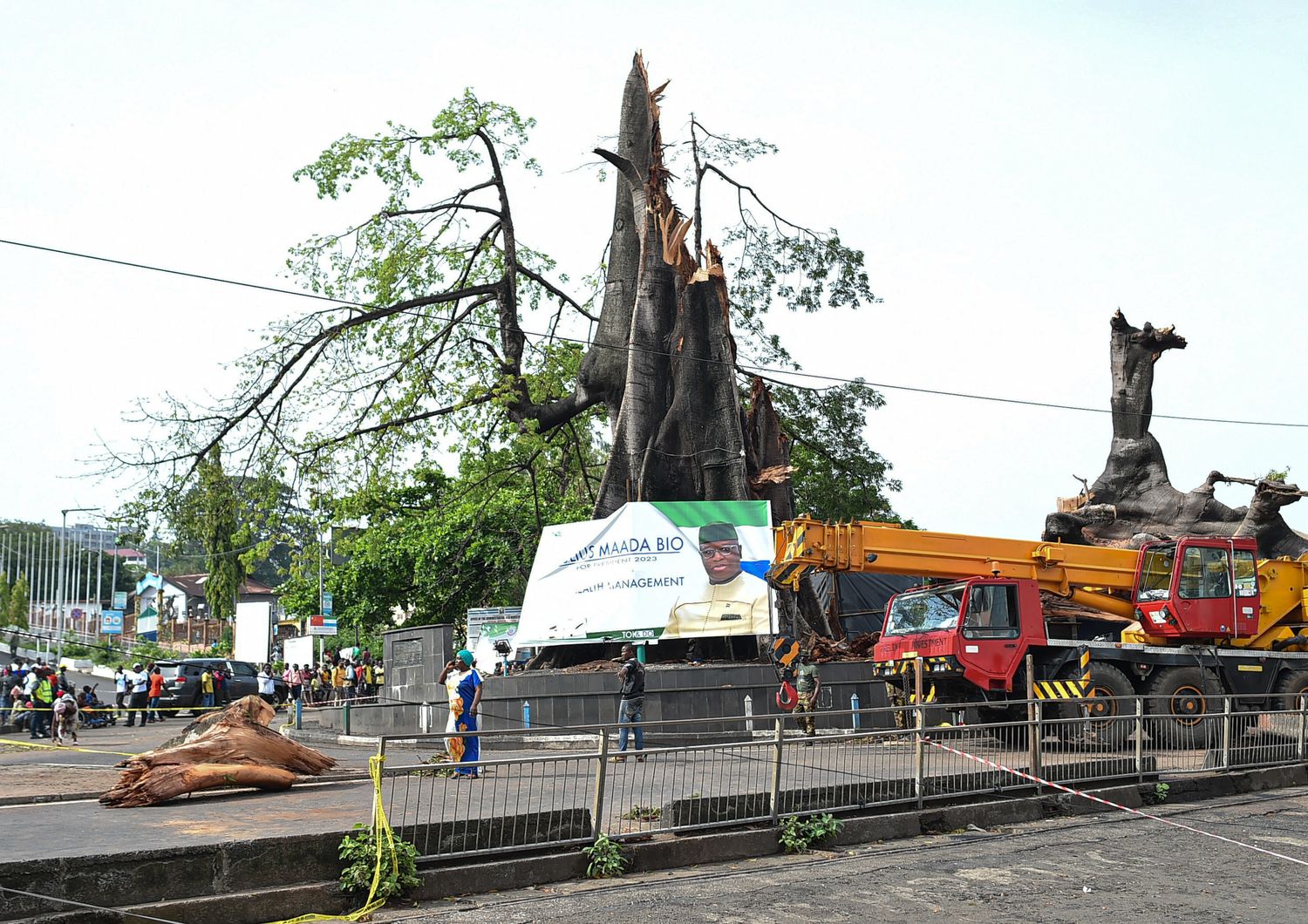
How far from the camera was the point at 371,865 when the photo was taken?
8.11 metres

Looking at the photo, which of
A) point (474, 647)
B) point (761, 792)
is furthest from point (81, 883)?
point (474, 647)

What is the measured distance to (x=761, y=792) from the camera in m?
10.6

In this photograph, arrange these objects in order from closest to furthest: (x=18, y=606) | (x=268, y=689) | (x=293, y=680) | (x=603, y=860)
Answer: (x=603, y=860) < (x=268, y=689) < (x=293, y=680) < (x=18, y=606)

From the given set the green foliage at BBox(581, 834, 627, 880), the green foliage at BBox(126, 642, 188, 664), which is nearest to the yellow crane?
the green foliage at BBox(581, 834, 627, 880)

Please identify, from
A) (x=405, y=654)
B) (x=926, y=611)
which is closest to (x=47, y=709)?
(x=405, y=654)

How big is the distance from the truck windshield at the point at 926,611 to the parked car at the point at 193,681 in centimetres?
2189

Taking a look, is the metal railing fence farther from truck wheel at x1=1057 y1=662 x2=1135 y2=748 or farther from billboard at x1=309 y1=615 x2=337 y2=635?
billboard at x1=309 y1=615 x2=337 y2=635

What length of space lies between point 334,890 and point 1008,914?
445 centimetres

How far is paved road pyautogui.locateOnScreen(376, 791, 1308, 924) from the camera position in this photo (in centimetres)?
796

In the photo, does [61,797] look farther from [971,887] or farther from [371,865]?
[971,887]

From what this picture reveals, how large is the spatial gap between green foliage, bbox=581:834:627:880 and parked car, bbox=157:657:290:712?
26.7m

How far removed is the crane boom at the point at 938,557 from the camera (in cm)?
1862

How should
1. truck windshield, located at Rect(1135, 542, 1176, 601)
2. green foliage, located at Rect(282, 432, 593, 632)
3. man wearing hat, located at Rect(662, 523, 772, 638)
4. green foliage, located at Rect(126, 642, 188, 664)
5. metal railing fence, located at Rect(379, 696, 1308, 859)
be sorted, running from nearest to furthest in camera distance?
metal railing fence, located at Rect(379, 696, 1308, 859)
truck windshield, located at Rect(1135, 542, 1176, 601)
man wearing hat, located at Rect(662, 523, 772, 638)
green foliage, located at Rect(282, 432, 593, 632)
green foliage, located at Rect(126, 642, 188, 664)

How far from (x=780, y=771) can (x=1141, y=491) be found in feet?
83.9
